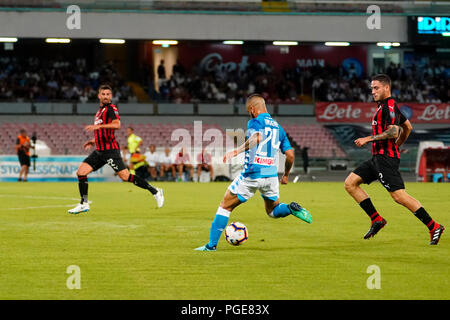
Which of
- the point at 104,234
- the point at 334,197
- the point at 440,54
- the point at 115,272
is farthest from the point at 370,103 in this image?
the point at 115,272

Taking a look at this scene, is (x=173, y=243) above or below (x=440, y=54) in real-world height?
below

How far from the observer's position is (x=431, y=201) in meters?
20.2

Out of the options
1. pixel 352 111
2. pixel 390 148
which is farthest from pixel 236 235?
pixel 352 111

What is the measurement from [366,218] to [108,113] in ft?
17.4

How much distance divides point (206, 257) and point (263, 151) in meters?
1.54

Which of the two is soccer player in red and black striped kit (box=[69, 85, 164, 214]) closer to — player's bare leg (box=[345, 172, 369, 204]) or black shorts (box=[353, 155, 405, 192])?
player's bare leg (box=[345, 172, 369, 204])

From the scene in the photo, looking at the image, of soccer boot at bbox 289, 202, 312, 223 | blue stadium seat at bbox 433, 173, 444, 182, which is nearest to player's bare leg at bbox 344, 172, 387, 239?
soccer boot at bbox 289, 202, 312, 223

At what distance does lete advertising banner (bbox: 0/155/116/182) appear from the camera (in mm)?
31703

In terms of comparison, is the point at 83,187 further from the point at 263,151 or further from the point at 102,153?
the point at 263,151

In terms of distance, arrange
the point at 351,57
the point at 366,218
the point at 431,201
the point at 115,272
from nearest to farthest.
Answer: the point at 115,272
the point at 366,218
the point at 431,201
the point at 351,57

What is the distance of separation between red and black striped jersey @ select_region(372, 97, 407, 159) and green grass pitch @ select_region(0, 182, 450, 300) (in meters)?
1.29

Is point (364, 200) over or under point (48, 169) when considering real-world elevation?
over

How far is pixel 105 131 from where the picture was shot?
50.5 ft
